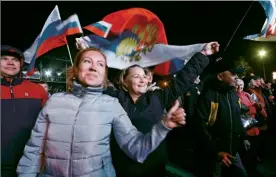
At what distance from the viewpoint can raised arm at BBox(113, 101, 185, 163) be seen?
2027 millimetres

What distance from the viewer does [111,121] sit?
2.49 metres

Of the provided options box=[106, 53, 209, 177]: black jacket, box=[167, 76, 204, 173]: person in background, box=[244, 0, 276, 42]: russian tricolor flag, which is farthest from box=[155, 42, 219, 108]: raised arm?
box=[244, 0, 276, 42]: russian tricolor flag

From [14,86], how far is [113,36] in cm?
272

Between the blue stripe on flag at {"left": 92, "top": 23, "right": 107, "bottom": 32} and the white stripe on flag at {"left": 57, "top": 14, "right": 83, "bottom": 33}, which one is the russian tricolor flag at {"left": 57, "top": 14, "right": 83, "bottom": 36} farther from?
the blue stripe on flag at {"left": 92, "top": 23, "right": 107, "bottom": 32}

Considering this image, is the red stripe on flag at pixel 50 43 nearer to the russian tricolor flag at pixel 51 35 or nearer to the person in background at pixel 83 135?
the russian tricolor flag at pixel 51 35

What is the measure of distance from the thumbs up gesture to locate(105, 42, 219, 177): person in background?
94cm

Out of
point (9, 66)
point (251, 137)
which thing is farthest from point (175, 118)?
point (251, 137)

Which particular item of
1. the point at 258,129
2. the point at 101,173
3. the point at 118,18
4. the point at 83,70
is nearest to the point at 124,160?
the point at 101,173

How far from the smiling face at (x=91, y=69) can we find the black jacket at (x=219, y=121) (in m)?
2.19

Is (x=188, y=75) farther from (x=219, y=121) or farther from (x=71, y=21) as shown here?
(x=71, y=21)

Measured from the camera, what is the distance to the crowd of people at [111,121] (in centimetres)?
229

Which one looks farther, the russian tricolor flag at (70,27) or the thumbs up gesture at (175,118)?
the russian tricolor flag at (70,27)

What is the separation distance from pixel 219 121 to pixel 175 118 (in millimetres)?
2308

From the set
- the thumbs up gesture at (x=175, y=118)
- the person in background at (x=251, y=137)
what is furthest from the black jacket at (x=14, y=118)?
the person in background at (x=251, y=137)
